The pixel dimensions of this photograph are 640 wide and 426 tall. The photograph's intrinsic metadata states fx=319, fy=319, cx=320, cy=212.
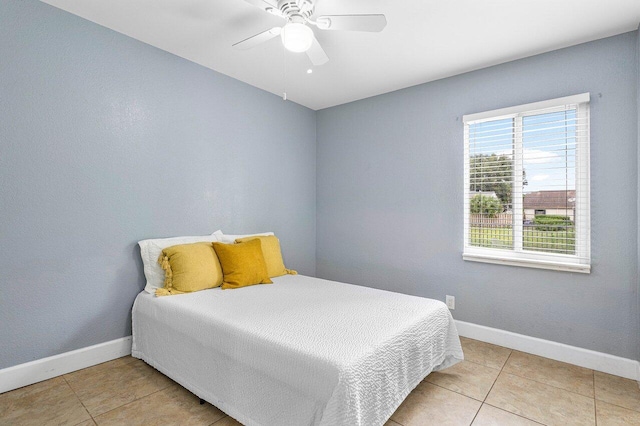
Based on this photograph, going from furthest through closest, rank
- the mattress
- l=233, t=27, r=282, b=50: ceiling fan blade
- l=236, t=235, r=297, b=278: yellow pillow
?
l=236, t=235, r=297, b=278: yellow pillow, l=233, t=27, r=282, b=50: ceiling fan blade, the mattress

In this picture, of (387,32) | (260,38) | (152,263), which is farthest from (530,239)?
(152,263)

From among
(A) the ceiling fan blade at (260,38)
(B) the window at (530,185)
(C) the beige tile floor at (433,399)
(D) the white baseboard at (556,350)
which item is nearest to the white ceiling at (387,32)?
(A) the ceiling fan blade at (260,38)

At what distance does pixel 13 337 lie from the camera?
1988 millimetres

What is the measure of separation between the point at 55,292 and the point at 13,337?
1.04 feet

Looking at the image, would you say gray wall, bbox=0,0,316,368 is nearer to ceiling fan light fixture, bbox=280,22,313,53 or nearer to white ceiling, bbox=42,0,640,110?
white ceiling, bbox=42,0,640,110

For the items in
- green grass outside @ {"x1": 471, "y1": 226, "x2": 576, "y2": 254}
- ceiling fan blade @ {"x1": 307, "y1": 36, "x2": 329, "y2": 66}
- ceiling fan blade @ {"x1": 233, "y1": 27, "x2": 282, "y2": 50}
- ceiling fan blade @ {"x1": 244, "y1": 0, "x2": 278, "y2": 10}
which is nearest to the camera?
ceiling fan blade @ {"x1": 244, "y1": 0, "x2": 278, "y2": 10}

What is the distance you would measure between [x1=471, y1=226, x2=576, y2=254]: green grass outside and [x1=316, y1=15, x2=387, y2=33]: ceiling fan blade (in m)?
2.00

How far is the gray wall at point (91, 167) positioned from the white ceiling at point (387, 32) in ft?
0.79

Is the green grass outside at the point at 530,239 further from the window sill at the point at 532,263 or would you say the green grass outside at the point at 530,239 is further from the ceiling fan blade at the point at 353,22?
the ceiling fan blade at the point at 353,22

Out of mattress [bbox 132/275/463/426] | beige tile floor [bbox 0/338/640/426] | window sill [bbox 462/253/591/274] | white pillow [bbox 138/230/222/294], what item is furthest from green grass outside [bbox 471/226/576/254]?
white pillow [bbox 138/230/222/294]

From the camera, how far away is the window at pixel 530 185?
7.99 feet

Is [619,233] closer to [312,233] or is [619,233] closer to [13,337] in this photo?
[312,233]

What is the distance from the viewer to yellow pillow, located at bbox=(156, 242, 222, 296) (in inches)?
94.3

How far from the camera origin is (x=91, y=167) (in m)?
2.27
